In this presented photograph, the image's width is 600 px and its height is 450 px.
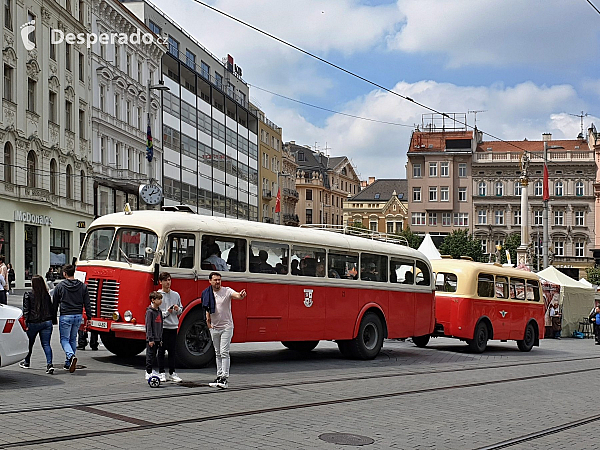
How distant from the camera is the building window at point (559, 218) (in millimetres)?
105688

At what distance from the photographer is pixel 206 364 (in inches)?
588

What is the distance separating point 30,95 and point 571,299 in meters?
28.1

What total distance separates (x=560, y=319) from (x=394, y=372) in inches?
891

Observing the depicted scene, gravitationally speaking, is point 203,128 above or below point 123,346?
above

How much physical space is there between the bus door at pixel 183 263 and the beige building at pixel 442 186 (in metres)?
94.6

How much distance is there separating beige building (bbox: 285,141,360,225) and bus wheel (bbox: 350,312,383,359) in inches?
3873

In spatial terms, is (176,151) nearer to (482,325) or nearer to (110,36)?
(110,36)

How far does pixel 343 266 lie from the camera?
18.2m

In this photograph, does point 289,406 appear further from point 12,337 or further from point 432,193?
point 432,193

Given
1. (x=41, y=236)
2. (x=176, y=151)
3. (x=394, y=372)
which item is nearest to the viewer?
(x=394, y=372)

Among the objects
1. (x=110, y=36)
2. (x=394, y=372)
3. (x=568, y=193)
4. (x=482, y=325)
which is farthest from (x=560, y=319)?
(x=568, y=193)

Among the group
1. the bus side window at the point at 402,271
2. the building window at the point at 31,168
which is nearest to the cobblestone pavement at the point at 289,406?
the bus side window at the point at 402,271

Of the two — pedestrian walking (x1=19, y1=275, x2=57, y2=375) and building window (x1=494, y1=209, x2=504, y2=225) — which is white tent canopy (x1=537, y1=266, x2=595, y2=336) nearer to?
pedestrian walking (x1=19, y1=275, x2=57, y2=375)

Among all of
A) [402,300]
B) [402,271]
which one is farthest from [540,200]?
[402,300]
